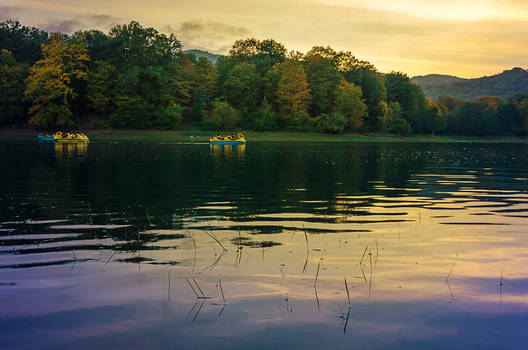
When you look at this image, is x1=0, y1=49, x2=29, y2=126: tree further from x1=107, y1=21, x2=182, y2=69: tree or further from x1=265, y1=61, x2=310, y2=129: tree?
x1=265, y1=61, x2=310, y2=129: tree

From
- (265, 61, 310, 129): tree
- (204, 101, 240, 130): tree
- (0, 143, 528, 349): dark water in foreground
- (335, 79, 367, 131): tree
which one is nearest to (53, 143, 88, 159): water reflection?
(0, 143, 528, 349): dark water in foreground

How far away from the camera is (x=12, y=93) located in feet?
411

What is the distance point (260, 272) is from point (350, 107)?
135073mm

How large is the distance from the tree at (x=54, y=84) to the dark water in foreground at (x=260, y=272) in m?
104

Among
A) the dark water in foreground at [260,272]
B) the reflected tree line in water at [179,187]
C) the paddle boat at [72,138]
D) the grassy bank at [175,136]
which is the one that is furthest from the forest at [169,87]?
the dark water in foreground at [260,272]

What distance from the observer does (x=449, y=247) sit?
46.2ft

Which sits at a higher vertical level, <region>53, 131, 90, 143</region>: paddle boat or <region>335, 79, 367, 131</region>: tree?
<region>335, 79, 367, 131</region>: tree

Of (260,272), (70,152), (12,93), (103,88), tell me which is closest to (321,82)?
(103,88)

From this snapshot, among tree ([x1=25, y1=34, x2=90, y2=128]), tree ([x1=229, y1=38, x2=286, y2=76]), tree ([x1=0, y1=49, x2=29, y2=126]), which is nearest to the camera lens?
tree ([x1=25, y1=34, x2=90, y2=128])

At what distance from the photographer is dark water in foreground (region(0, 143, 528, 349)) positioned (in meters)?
7.76

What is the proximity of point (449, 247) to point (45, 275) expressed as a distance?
10436 millimetres

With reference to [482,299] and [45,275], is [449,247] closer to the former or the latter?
[482,299]

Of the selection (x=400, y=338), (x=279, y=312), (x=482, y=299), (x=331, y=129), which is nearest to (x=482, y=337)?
(x=400, y=338)

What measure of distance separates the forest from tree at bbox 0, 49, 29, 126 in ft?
0.81
